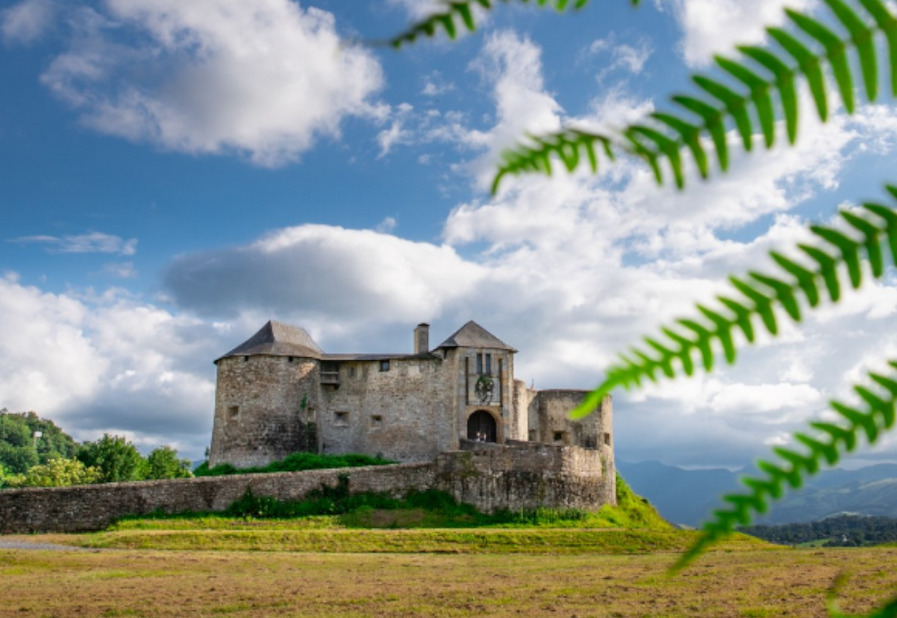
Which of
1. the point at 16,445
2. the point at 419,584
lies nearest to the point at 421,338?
the point at 419,584

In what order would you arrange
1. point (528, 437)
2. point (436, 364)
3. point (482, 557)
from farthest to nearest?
1. point (528, 437)
2. point (436, 364)
3. point (482, 557)

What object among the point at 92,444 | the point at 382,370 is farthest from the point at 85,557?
the point at 92,444

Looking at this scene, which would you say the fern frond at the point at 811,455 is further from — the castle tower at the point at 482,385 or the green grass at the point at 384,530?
the castle tower at the point at 482,385

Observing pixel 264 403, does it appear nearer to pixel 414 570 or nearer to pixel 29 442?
pixel 414 570

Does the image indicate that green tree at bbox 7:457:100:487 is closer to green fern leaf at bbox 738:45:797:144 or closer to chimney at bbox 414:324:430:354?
chimney at bbox 414:324:430:354

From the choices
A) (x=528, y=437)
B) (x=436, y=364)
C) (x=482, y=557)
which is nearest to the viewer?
(x=482, y=557)

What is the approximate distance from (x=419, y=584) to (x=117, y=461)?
36.0 metres

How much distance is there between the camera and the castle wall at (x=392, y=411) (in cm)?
3881

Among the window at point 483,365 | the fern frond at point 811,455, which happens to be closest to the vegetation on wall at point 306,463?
the window at point 483,365

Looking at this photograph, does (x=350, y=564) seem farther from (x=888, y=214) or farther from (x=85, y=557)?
(x=888, y=214)

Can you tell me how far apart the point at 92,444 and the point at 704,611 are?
4964 centimetres

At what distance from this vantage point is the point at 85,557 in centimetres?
2167

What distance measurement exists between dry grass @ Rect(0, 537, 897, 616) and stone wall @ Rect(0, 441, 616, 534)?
6400mm

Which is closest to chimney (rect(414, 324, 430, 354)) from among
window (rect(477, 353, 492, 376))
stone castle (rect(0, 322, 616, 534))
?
stone castle (rect(0, 322, 616, 534))
